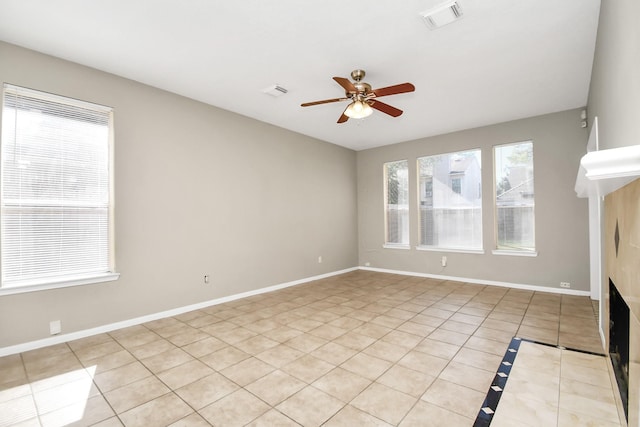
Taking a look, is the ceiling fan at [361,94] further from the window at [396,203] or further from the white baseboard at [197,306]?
the window at [396,203]

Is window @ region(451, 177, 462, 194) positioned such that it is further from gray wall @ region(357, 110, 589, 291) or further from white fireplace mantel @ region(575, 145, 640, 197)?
white fireplace mantel @ region(575, 145, 640, 197)

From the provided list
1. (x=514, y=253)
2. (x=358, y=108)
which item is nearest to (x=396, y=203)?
(x=514, y=253)

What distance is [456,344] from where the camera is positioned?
9.41 ft

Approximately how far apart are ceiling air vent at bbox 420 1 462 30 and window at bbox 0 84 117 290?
3.42m

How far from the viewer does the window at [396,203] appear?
20.8ft

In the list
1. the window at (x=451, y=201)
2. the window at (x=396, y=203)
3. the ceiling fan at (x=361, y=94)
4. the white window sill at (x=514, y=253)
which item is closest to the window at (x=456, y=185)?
the window at (x=451, y=201)

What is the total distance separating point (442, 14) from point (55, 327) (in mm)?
4553

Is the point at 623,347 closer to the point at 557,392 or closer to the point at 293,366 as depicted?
the point at 557,392

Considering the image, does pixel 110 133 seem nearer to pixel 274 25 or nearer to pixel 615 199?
pixel 274 25

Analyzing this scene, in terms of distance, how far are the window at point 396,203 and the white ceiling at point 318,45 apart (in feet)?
7.69

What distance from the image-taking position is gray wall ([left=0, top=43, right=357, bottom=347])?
2.98 metres

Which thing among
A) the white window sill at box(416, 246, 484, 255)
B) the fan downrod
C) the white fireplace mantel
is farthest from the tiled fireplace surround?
the white window sill at box(416, 246, 484, 255)


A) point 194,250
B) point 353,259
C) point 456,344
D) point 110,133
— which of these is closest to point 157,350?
point 194,250

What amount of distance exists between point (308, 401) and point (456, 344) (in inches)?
65.0
